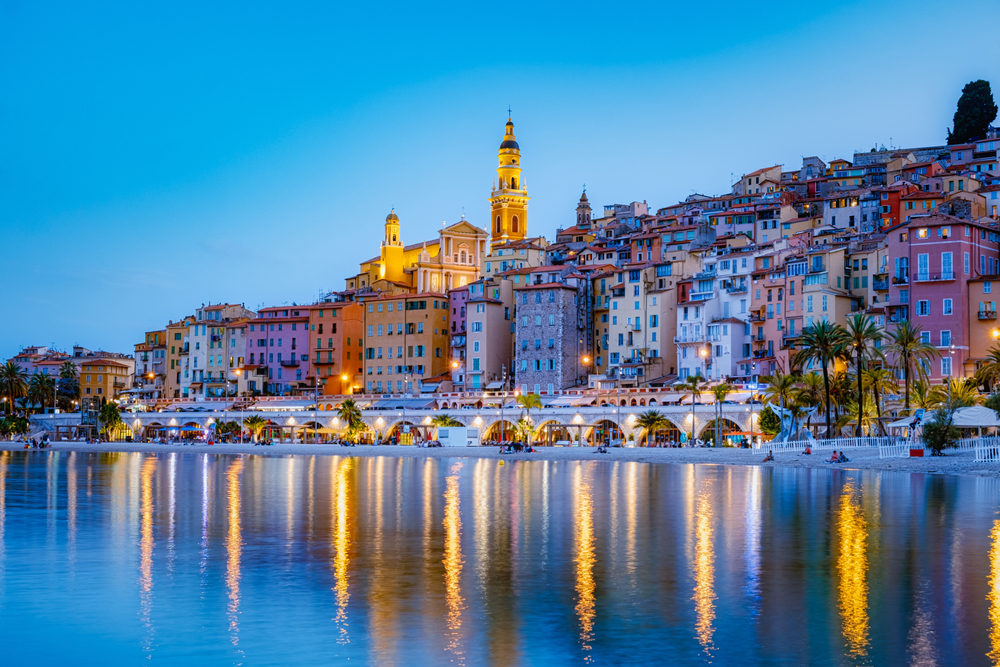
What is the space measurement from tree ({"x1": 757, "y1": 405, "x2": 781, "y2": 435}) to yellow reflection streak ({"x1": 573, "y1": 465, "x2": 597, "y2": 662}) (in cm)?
3400

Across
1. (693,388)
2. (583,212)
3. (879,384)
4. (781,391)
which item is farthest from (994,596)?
(583,212)

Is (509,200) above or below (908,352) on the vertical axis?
above

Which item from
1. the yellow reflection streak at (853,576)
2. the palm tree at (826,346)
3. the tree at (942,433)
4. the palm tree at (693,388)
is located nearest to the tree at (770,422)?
the palm tree at (826,346)

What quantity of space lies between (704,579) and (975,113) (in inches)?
5050

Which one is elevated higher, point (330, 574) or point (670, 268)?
point (670, 268)

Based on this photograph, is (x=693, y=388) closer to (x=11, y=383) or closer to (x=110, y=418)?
(x=110, y=418)

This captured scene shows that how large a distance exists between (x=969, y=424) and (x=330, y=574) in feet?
139

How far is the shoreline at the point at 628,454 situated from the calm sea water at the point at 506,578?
7505 mm

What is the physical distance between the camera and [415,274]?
458 ft

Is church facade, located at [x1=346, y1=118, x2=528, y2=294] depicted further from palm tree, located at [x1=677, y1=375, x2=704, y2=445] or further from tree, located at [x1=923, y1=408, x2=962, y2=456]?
tree, located at [x1=923, y1=408, x2=962, y2=456]

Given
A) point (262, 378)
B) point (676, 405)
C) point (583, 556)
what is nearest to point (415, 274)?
point (262, 378)

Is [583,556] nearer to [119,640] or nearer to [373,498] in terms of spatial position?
[119,640]

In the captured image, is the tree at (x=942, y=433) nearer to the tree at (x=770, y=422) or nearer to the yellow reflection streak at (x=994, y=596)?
the tree at (x=770, y=422)

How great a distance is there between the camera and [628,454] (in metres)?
77.9
